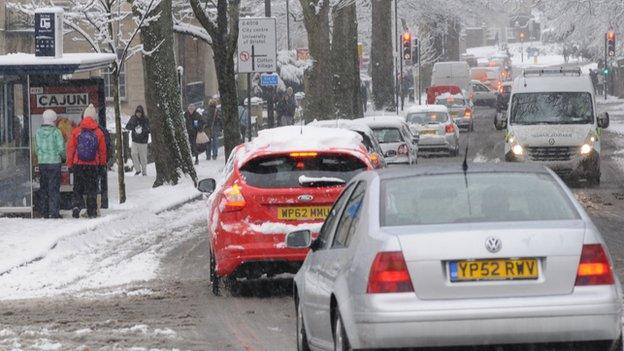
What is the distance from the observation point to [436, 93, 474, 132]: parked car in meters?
57.8

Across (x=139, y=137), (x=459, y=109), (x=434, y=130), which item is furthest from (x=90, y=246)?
(x=459, y=109)

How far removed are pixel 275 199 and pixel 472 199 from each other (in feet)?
18.4

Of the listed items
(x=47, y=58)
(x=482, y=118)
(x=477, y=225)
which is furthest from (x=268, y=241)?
(x=482, y=118)

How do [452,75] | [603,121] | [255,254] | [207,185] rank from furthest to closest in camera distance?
1. [452,75]
2. [603,121]
3. [207,185]
4. [255,254]

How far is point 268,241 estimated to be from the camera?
1429cm

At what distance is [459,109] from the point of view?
5869cm

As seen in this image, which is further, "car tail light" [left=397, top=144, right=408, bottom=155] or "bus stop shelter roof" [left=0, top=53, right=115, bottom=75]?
"car tail light" [left=397, top=144, right=408, bottom=155]

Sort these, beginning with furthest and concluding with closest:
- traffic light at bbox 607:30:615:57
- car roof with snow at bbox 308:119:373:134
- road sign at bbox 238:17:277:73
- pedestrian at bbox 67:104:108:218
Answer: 1. traffic light at bbox 607:30:615:57
2. road sign at bbox 238:17:277:73
3. pedestrian at bbox 67:104:108:218
4. car roof with snow at bbox 308:119:373:134

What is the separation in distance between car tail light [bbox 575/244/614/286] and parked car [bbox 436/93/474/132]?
48.7 metres

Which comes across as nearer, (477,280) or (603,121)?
(477,280)

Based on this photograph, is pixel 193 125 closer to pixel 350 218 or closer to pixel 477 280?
pixel 350 218

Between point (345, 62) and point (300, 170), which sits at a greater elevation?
point (345, 62)

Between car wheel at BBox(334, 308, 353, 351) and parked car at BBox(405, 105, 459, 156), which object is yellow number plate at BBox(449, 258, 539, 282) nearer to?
car wheel at BBox(334, 308, 353, 351)

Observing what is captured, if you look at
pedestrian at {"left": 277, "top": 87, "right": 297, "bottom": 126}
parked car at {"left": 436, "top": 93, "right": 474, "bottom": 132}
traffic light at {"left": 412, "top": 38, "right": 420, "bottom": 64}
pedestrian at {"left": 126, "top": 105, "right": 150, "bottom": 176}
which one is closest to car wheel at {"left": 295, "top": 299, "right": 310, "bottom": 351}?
pedestrian at {"left": 126, "top": 105, "right": 150, "bottom": 176}
